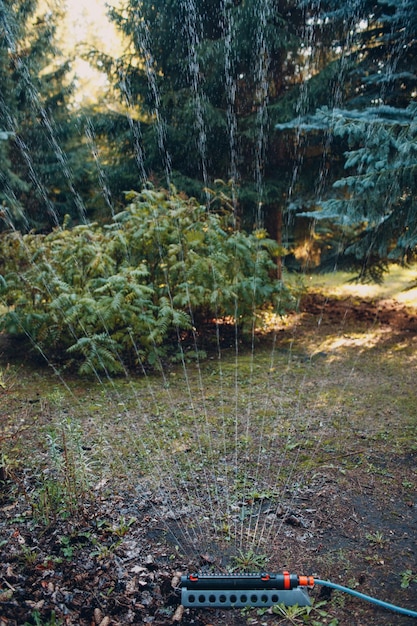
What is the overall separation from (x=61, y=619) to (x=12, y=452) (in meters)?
1.73

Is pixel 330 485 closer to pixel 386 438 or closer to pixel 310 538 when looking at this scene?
pixel 310 538

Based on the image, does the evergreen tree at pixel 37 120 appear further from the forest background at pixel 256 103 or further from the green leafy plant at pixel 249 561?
the green leafy plant at pixel 249 561

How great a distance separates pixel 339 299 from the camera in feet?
30.8

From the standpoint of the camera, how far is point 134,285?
546 centimetres

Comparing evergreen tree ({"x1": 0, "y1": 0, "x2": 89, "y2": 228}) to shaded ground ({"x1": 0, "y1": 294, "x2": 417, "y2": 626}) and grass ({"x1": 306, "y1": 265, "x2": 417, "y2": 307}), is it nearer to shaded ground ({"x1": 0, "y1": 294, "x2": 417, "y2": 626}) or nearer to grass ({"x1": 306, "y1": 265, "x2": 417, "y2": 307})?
grass ({"x1": 306, "y1": 265, "x2": 417, "y2": 307})

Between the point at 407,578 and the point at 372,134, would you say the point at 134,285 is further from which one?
the point at 407,578

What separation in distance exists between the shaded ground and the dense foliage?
1.79ft

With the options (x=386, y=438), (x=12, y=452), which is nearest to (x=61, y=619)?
(x=12, y=452)

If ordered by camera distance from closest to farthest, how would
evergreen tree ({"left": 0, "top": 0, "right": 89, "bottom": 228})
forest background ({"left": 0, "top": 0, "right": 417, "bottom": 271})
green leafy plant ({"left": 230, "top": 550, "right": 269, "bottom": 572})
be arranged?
green leafy plant ({"left": 230, "top": 550, "right": 269, "bottom": 572}) < forest background ({"left": 0, "top": 0, "right": 417, "bottom": 271}) < evergreen tree ({"left": 0, "top": 0, "right": 89, "bottom": 228})

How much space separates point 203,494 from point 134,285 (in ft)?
9.39

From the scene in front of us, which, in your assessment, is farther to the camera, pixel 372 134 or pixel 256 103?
pixel 256 103

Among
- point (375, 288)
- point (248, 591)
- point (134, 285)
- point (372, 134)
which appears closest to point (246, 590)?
point (248, 591)

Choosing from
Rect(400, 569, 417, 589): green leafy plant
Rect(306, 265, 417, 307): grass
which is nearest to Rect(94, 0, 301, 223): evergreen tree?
Rect(306, 265, 417, 307): grass

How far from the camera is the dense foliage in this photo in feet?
17.9
